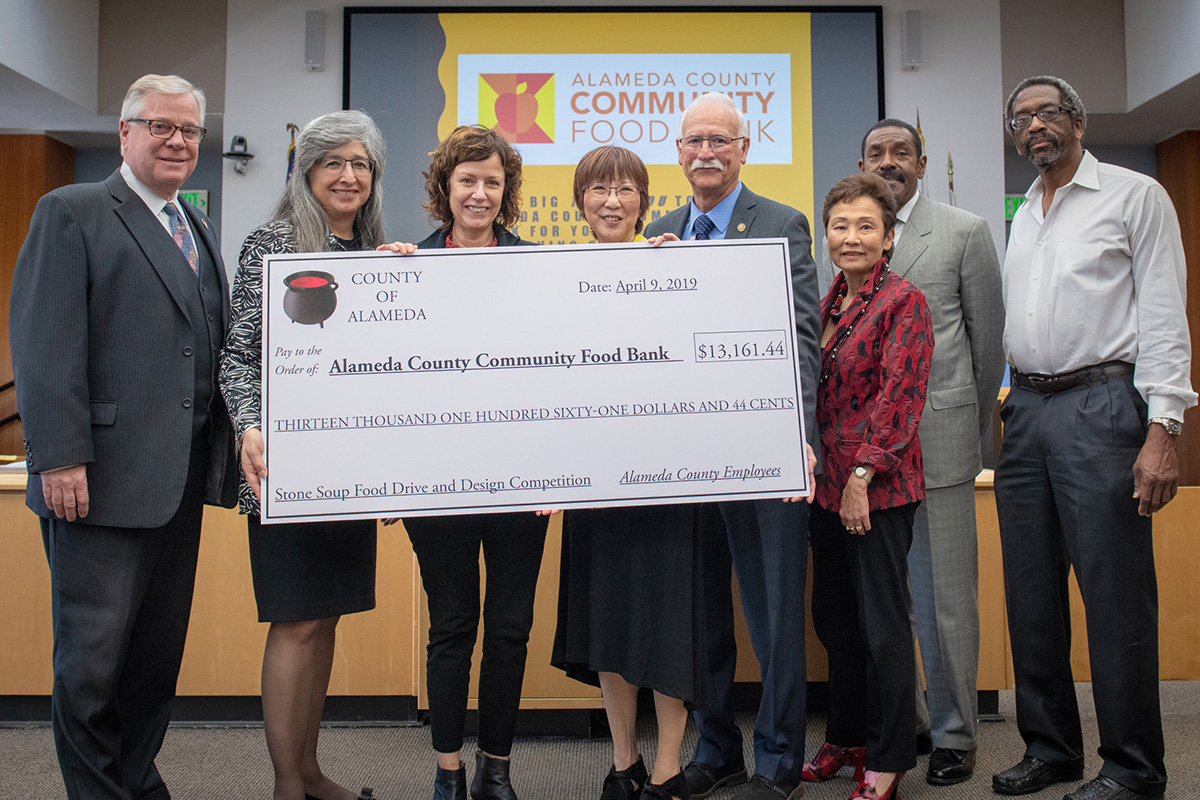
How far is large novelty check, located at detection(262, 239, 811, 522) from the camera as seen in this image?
169 centimetres

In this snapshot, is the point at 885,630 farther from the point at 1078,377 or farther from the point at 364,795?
the point at 364,795

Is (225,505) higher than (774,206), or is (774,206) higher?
(774,206)

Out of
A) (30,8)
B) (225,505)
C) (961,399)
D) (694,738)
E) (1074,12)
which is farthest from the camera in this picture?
(1074,12)

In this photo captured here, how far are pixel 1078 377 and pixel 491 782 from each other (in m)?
1.67

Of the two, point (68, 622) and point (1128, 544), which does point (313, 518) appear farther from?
point (1128, 544)

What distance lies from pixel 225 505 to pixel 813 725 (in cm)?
186

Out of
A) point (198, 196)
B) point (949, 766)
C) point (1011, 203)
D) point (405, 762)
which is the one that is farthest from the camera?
point (1011, 203)

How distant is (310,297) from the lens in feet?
5.65

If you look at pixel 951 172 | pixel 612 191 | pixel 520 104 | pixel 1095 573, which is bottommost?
pixel 1095 573

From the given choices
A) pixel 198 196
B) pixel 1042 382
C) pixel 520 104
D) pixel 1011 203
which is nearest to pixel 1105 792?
pixel 1042 382

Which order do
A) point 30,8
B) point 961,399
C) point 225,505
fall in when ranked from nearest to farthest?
point 225,505 → point 961,399 → point 30,8

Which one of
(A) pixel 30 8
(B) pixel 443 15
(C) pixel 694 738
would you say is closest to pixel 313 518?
(C) pixel 694 738

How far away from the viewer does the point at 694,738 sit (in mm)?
2557

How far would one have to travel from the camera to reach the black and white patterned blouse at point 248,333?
1.73 metres
